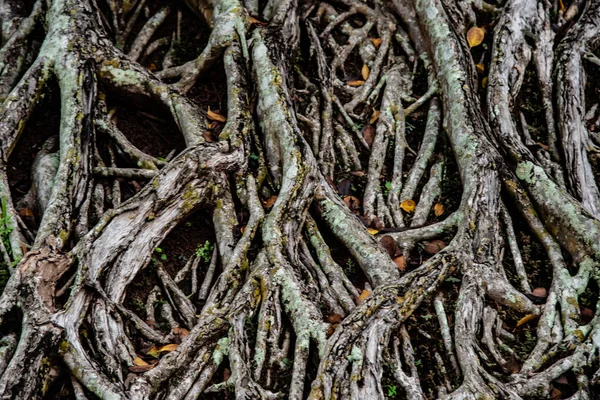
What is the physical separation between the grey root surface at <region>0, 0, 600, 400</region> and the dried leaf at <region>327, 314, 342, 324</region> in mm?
17

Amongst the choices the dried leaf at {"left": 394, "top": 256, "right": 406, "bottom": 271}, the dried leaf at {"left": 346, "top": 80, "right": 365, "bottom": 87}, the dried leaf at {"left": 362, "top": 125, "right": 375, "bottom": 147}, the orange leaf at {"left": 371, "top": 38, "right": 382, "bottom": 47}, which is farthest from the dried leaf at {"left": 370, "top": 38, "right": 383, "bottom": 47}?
the dried leaf at {"left": 394, "top": 256, "right": 406, "bottom": 271}

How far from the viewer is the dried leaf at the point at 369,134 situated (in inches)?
182

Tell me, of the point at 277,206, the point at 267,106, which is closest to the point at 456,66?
the point at 267,106

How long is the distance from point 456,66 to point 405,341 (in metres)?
2.18

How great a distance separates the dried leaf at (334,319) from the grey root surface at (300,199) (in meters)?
0.02

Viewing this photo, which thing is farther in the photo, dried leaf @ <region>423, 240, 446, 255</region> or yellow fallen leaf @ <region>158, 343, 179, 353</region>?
dried leaf @ <region>423, 240, 446, 255</region>

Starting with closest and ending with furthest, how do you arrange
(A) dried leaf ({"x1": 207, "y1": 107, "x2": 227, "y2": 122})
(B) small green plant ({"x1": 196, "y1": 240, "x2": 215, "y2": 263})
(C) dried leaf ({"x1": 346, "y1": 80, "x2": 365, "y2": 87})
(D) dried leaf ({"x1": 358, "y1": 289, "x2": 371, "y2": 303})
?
(D) dried leaf ({"x1": 358, "y1": 289, "x2": 371, "y2": 303}) → (B) small green plant ({"x1": 196, "y1": 240, "x2": 215, "y2": 263}) → (A) dried leaf ({"x1": 207, "y1": 107, "x2": 227, "y2": 122}) → (C) dried leaf ({"x1": 346, "y1": 80, "x2": 365, "y2": 87})

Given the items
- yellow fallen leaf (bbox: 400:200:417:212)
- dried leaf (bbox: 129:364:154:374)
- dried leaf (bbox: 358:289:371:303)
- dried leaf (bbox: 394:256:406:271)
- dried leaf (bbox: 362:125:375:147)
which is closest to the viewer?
dried leaf (bbox: 129:364:154:374)

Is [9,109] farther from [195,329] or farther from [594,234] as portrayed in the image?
[594,234]

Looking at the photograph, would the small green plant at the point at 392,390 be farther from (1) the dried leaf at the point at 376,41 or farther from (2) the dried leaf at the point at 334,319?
(1) the dried leaf at the point at 376,41

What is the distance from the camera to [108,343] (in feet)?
10.5

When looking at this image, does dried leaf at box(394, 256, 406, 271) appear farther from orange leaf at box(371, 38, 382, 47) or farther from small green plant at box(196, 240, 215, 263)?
orange leaf at box(371, 38, 382, 47)

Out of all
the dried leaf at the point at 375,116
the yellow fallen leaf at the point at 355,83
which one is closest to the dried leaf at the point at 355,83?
the yellow fallen leaf at the point at 355,83

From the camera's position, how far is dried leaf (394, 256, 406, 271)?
374cm
